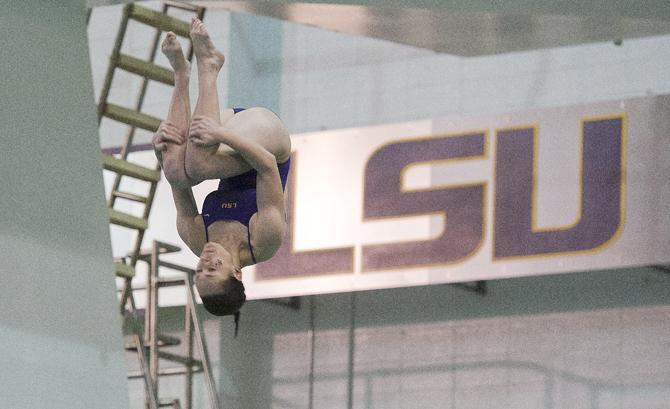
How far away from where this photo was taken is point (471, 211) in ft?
38.5

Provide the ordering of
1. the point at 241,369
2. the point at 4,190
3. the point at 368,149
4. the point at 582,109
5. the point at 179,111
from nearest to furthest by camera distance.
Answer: the point at 179,111, the point at 4,190, the point at 582,109, the point at 368,149, the point at 241,369

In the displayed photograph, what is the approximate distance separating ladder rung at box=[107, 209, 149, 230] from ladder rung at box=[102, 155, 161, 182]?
292mm

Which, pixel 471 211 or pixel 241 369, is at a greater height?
pixel 471 211

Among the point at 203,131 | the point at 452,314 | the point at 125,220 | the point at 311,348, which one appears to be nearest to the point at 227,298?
the point at 203,131

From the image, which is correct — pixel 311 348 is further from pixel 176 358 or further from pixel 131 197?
pixel 131 197

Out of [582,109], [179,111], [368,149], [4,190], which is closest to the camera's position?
[179,111]

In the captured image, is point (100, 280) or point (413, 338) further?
point (413, 338)

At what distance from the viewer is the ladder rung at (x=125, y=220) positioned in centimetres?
1015

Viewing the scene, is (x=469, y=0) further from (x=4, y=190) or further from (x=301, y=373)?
(x=301, y=373)

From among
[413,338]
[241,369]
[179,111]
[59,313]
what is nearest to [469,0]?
[179,111]

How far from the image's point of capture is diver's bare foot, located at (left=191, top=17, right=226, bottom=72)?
6.22m

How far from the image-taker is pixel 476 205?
462 inches

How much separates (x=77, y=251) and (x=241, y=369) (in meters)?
5.50

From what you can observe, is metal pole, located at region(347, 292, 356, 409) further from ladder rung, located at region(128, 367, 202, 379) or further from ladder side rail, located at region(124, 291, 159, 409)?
ladder side rail, located at region(124, 291, 159, 409)
